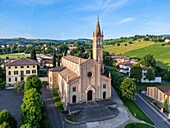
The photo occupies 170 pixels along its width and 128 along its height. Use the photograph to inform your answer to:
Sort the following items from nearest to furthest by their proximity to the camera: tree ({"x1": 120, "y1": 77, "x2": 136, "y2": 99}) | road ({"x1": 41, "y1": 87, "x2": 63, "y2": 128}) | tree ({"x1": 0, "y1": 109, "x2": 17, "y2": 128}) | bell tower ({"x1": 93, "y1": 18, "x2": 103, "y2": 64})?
tree ({"x1": 0, "y1": 109, "x2": 17, "y2": 128}), road ({"x1": 41, "y1": 87, "x2": 63, "y2": 128}), tree ({"x1": 120, "y1": 77, "x2": 136, "y2": 99}), bell tower ({"x1": 93, "y1": 18, "x2": 103, "y2": 64})

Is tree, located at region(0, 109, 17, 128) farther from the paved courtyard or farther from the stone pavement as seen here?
the stone pavement

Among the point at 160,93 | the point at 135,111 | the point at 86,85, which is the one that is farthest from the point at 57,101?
the point at 160,93

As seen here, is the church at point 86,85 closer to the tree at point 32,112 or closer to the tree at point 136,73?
the tree at point 32,112

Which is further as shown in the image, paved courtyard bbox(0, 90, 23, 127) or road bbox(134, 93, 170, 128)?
paved courtyard bbox(0, 90, 23, 127)

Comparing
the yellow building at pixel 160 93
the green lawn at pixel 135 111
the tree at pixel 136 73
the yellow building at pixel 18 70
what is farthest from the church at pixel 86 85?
the tree at pixel 136 73

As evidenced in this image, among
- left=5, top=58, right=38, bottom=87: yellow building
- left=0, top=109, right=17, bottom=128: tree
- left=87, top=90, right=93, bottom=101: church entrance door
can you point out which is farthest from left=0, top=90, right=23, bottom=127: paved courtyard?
left=87, top=90, right=93, bottom=101: church entrance door

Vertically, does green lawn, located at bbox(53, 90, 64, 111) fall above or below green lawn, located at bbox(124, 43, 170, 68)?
below
